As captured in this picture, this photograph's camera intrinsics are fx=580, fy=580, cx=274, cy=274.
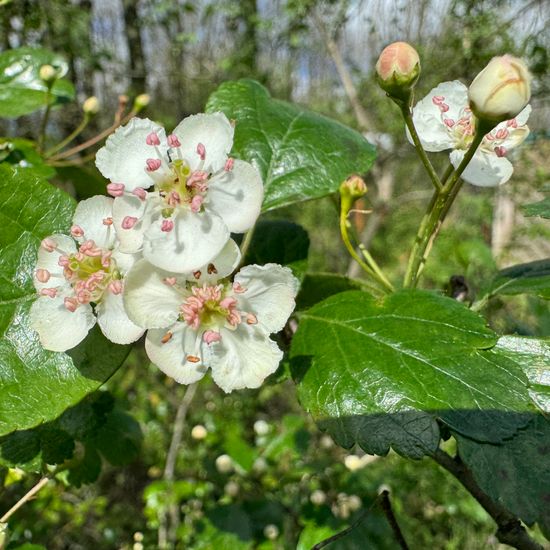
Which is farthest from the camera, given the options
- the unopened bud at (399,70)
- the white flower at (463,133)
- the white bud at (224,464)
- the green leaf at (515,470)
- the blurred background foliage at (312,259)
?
the white bud at (224,464)

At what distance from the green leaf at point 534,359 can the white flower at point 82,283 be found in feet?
1.43

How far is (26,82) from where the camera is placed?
110 centimetres

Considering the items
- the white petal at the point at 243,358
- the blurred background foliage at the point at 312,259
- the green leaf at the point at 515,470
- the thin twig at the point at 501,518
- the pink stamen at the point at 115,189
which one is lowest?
the blurred background foliage at the point at 312,259

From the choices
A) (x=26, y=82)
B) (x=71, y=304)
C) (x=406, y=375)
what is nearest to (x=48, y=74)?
(x=26, y=82)

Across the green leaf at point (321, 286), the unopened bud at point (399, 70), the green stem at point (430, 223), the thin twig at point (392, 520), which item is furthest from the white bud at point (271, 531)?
the unopened bud at point (399, 70)

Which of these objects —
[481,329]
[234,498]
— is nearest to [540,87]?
[234,498]

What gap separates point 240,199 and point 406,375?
0.88ft

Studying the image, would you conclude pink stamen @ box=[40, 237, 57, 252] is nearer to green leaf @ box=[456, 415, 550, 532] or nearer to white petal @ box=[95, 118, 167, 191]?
white petal @ box=[95, 118, 167, 191]

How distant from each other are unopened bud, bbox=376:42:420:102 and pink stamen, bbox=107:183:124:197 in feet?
1.13

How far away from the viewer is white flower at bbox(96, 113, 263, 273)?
0.62 meters

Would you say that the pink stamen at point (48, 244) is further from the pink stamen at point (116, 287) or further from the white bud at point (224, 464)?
the white bud at point (224, 464)

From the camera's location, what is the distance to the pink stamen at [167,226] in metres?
0.62

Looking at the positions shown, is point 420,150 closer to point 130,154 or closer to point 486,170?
point 486,170

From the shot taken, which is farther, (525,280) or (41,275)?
(525,280)
